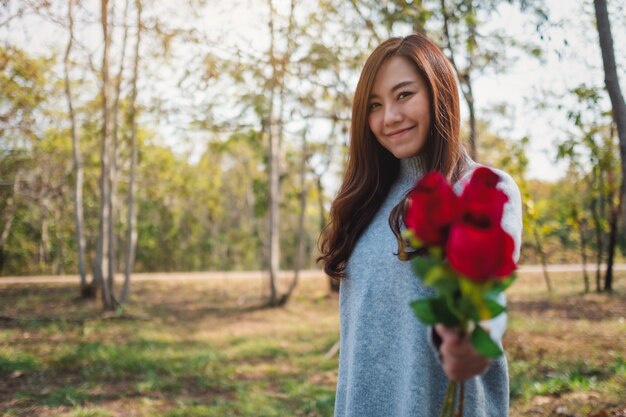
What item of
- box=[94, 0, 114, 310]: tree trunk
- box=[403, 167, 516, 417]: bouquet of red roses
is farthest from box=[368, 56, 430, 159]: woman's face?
box=[94, 0, 114, 310]: tree trunk

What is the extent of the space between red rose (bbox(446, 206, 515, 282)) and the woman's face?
0.77 meters

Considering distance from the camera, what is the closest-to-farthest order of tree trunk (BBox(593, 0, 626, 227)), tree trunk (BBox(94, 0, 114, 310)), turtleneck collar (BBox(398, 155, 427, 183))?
turtleneck collar (BBox(398, 155, 427, 183)), tree trunk (BBox(593, 0, 626, 227)), tree trunk (BBox(94, 0, 114, 310))

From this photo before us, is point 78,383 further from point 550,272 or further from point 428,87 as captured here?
point 550,272

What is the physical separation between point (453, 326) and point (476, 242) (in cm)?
22

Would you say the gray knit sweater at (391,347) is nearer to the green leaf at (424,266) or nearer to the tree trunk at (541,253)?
the green leaf at (424,266)

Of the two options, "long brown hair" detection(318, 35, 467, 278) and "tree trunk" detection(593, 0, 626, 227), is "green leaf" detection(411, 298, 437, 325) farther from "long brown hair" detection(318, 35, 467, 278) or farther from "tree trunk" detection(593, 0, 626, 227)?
"tree trunk" detection(593, 0, 626, 227)

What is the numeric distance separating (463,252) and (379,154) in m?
1.05

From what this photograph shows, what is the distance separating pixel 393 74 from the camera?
148 centimetres

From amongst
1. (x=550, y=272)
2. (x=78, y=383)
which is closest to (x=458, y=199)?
(x=78, y=383)

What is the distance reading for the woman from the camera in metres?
1.36

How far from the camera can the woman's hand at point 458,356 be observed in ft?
2.71

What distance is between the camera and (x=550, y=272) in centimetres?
1472

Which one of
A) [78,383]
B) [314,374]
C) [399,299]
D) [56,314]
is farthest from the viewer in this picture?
[56,314]

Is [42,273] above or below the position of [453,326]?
below
